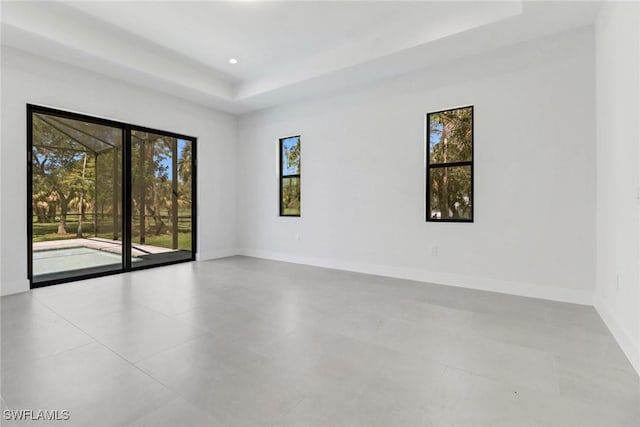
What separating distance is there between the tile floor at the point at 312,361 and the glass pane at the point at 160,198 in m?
1.68

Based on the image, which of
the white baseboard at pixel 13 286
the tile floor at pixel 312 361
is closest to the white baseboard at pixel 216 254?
the tile floor at pixel 312 361

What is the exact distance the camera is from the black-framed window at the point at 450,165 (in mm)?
4105

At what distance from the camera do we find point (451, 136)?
424 centimetres

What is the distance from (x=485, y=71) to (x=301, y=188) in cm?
321

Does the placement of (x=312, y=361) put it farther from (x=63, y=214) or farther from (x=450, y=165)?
(x=63, y=214)

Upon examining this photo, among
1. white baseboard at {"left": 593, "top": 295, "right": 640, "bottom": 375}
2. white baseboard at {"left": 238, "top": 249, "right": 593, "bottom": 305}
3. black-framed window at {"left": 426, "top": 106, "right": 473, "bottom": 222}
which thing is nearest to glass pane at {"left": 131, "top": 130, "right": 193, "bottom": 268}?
white baseboard at {"left": 238, "top": 249, "right": 593, "bottom": 305}

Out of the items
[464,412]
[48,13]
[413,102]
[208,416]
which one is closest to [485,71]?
[413,102]

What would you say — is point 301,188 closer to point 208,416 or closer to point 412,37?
point 412,37

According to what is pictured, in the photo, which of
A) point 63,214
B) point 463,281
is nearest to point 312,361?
point 463,281

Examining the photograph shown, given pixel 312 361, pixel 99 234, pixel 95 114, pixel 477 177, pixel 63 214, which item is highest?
pixel 95 114

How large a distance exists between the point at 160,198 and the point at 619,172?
230 inches

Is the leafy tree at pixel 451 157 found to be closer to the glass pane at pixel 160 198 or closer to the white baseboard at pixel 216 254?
the white baseboard at pixel 216 254

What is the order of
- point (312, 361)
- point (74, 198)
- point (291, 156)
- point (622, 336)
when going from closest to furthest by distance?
point (312, 361) → point (622, 336) → point (74, 198) → point (291, 156)

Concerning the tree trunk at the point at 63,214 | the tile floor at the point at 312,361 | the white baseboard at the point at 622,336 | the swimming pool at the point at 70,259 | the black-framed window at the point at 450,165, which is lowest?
the tile floor at the point at 312,361
